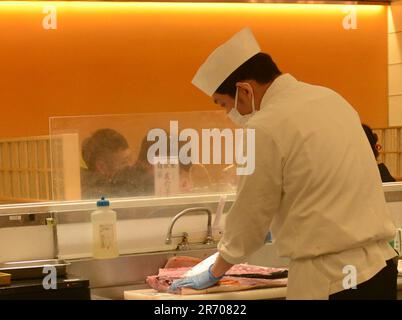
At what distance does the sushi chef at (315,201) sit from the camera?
5.17ft

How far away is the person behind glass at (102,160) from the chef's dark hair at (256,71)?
0.59m

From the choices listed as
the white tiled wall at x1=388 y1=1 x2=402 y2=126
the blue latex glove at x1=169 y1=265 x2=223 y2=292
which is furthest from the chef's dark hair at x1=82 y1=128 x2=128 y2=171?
the white tiled wall at x1=388 y1=1 x2=402 y2=126

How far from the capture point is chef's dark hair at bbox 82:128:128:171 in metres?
2.22

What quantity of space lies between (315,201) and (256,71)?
364 mm

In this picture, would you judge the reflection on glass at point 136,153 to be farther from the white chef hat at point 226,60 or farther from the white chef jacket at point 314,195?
the white chef jacket at point 314,195

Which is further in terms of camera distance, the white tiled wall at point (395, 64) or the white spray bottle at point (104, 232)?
the white tiled wall at point (395, 64)

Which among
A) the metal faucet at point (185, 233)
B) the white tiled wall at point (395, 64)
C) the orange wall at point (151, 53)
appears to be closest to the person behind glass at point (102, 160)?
the metal faucet at point (185, 233)

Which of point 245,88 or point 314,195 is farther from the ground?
point 245,88

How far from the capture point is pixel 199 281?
1911mm

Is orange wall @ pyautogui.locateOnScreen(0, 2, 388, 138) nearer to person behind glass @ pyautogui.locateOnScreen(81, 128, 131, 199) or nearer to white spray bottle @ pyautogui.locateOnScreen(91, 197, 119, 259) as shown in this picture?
person behind glass @ pyautogui.locateOnScreen(81, 128, 131, 199)

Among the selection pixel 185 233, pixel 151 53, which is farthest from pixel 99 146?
pixel 151 53

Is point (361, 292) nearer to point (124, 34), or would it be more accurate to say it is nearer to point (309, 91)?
point (309, 91)

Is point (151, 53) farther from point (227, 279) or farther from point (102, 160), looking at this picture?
point (227, 279)

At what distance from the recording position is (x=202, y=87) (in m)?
1.88
